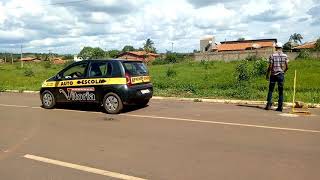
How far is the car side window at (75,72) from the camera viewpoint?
13297 mm

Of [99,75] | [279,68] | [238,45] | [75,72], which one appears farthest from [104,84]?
[238,45]

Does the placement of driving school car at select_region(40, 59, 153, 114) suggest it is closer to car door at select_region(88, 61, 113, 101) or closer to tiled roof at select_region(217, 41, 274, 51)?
car door at select_region(88, 61, 113, 101)

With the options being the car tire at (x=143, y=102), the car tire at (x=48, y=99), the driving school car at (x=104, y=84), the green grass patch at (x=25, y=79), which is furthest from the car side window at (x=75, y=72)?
the green grass patch at (x=25, y=79)

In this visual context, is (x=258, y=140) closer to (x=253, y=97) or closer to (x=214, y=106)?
(x=214, y=106)

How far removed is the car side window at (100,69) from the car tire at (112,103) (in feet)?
2.10

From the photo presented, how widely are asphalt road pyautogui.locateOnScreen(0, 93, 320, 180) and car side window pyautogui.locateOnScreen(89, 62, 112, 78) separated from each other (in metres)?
1.17

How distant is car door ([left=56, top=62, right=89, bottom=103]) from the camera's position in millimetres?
13219

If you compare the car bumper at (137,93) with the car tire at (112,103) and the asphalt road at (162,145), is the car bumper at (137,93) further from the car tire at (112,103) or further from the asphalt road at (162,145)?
the asphalt road at (162,145)

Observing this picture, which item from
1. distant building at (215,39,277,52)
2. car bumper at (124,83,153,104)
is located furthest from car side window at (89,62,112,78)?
distant building at (215,39,277,52)

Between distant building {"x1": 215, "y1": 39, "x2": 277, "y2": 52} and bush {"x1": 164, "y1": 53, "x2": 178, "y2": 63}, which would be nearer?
bush {"x1": 164, "y1": 53, "x2": 178, "y2": 63}

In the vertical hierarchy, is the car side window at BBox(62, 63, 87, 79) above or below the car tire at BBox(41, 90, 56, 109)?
above

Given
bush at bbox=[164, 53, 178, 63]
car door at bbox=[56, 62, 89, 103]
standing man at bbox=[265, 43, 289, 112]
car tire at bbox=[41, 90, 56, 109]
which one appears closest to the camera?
standing man at bbox=[265, 43, 289, 112]

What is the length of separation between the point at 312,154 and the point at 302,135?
1.62 metres

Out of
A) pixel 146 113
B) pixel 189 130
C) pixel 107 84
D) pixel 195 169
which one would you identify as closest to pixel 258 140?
pixel 189 130
